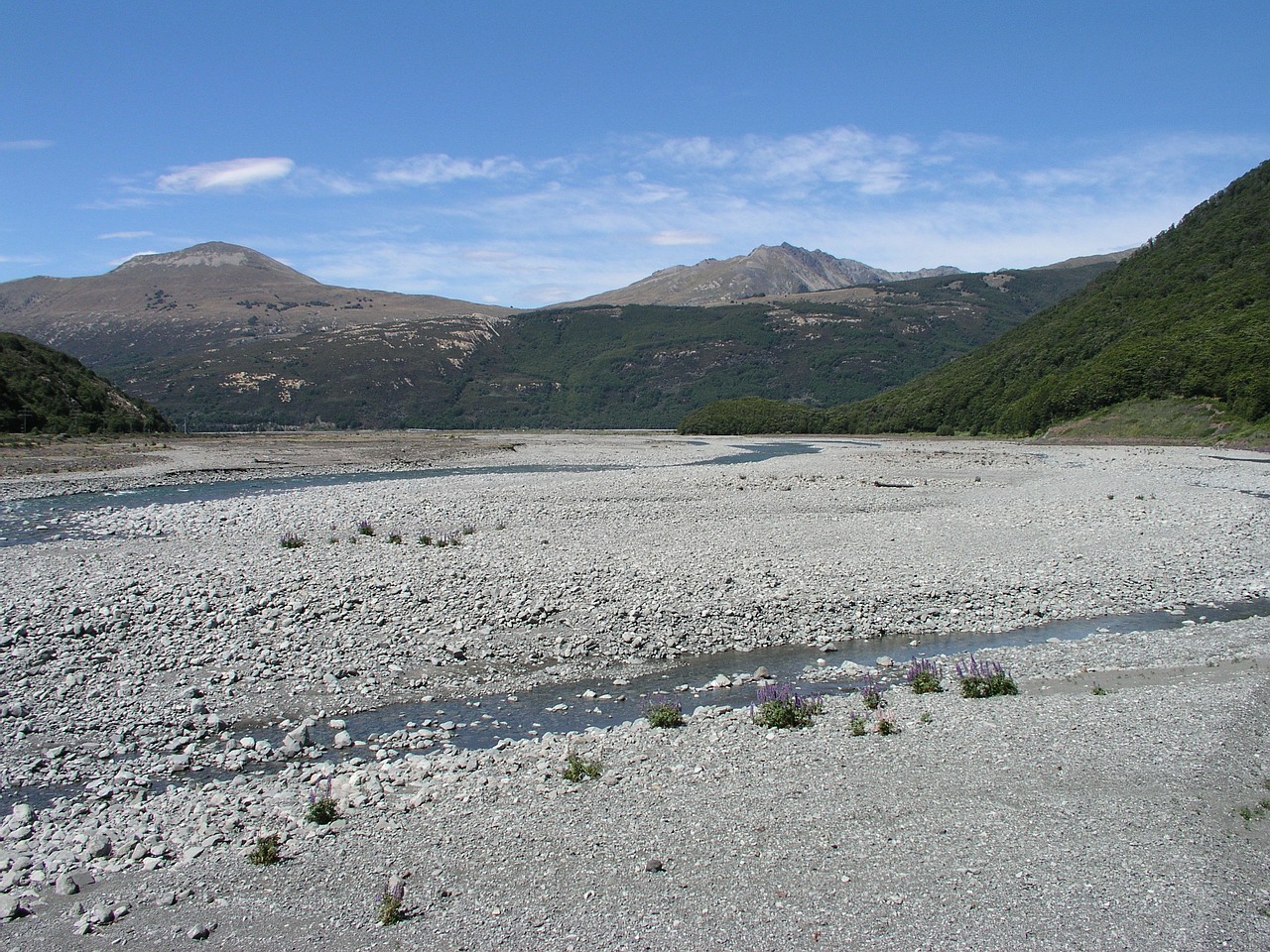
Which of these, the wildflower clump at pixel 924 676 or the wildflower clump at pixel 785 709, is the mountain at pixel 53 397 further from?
the wildflower clump at pixel 924 676

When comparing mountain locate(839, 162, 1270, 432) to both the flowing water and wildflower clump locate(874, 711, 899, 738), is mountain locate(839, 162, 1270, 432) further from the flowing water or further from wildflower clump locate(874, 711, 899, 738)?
wildflower clump locate(874, 711, 899, 738)

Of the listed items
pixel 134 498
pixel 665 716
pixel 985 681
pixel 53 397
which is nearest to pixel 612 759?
pixel 665 716

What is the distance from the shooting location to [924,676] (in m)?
10.2

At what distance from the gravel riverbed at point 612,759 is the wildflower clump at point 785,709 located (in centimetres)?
17

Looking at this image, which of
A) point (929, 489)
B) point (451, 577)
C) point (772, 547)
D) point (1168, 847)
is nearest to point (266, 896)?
point (1168, 847)

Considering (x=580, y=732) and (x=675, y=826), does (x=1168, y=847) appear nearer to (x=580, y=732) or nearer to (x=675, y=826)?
(x=675, y=826)

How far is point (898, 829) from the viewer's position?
6391 mm

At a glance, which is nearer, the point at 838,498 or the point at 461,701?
the point at 461,701

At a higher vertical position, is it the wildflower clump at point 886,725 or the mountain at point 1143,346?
the mountain at point 1143,346

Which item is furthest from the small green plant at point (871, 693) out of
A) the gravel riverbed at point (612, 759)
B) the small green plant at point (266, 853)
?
the small green plant at point (266, 853)

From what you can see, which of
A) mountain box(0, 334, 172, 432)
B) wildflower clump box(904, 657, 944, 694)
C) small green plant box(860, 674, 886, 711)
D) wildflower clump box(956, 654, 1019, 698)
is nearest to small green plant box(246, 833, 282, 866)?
small green plant box(860, 674, 886, 711)

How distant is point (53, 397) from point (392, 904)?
71.4 meters

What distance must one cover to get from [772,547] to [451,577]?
7451mm

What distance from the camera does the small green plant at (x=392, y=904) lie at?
5.36 m
